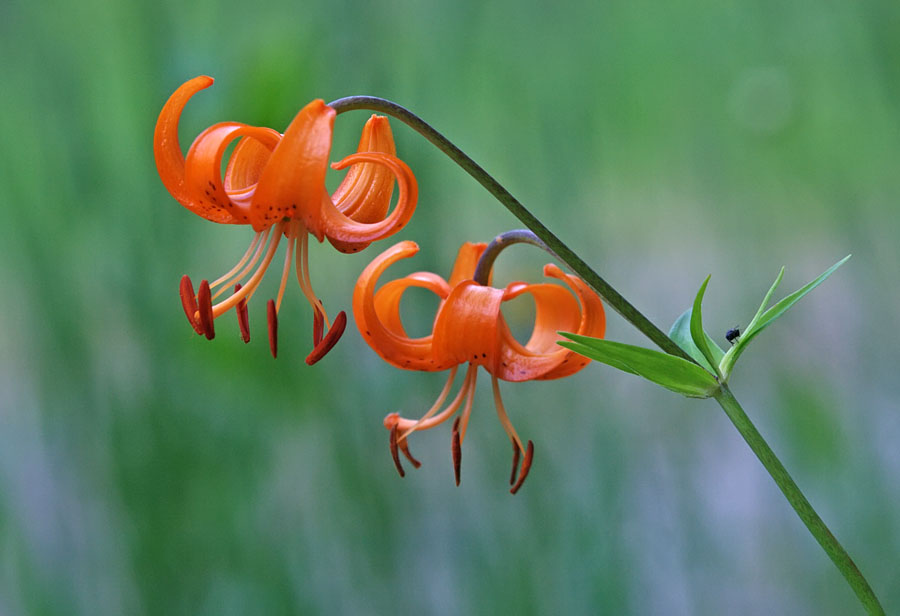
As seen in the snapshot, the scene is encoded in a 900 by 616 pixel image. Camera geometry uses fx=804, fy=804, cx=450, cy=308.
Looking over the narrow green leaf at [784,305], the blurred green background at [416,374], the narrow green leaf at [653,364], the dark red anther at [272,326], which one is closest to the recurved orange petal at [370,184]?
the dark red anther at [272,326]

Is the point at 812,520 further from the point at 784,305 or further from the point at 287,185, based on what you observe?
the point at 287,185

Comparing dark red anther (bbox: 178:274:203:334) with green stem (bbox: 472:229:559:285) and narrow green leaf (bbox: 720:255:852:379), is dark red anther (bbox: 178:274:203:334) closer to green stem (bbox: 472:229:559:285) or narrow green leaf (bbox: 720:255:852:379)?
green stem (bbox: 472:229:559:285)

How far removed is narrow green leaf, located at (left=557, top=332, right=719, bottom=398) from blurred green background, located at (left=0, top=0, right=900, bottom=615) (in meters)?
0.69

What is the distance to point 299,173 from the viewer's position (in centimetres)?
57

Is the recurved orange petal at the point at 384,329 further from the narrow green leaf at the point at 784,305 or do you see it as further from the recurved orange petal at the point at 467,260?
the narrow green leaf at the point at 784,305

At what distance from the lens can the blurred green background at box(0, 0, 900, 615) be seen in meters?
1.21

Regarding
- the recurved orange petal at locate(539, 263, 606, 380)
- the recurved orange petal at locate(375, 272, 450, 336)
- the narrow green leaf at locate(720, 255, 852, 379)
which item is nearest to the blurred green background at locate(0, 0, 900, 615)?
the recurved orange petal at locate(375, 272, 450, 336)

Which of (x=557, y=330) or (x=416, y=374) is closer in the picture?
(x=557, y=330)

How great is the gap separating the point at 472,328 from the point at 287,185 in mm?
197

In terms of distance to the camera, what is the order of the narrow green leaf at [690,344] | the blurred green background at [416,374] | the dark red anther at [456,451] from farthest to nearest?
the blurred green background at [416,374] < the dark red anther at [456,451] < the narrow green leaf at [690,344]

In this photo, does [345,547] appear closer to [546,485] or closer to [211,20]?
[546,485]

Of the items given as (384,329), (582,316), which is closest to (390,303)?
(384,329)

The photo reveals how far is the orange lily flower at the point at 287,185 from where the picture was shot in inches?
22.2

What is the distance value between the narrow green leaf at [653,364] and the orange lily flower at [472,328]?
0.10 meters
